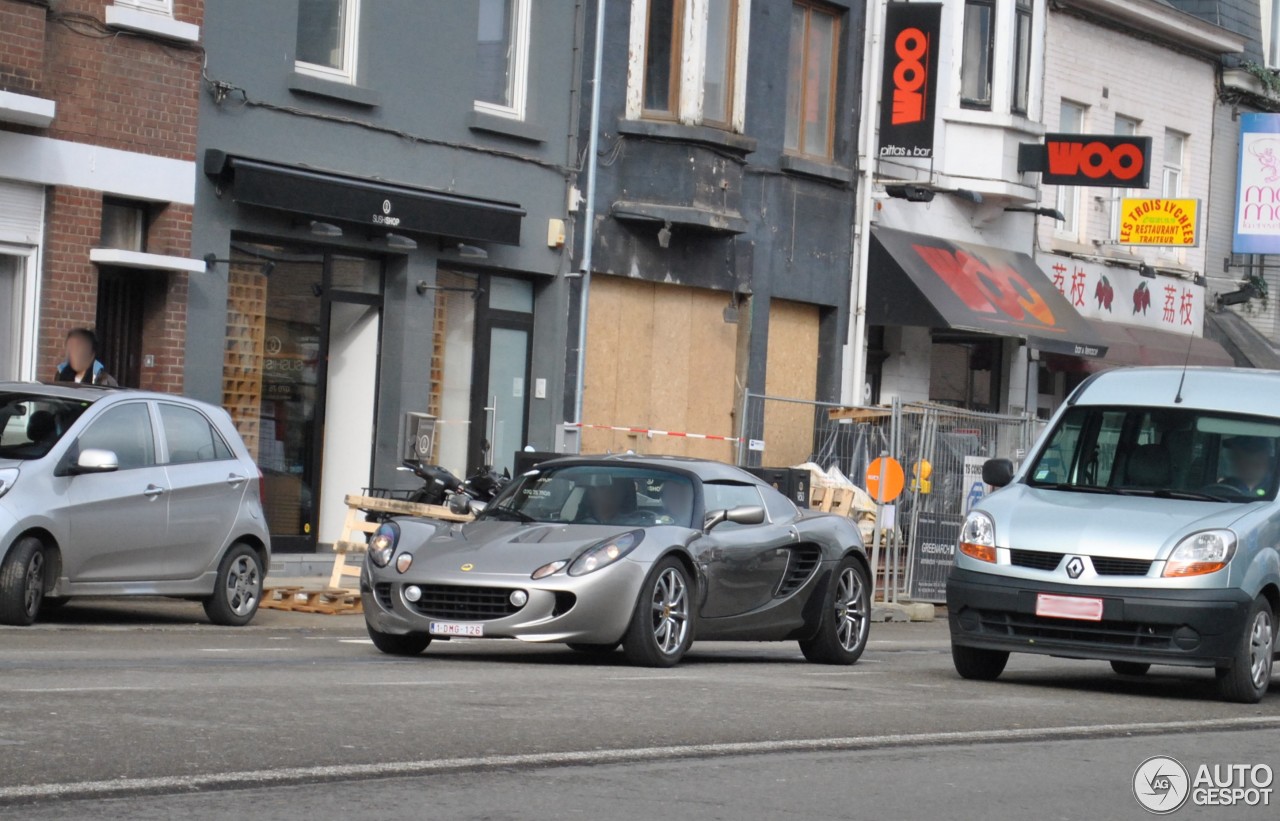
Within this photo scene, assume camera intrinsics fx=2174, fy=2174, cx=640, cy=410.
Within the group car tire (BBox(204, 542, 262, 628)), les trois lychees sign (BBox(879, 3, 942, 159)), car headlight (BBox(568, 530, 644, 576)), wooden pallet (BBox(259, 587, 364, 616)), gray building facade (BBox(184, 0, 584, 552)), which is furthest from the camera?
les trois lychees sign (BBox(879, 3, 942, 159))

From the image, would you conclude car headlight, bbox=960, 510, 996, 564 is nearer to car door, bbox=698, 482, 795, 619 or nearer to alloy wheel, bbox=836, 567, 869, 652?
car door, bbox=698, 482, 795, 619

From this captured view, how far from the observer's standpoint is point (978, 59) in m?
30.8

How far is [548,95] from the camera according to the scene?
80.2 feet

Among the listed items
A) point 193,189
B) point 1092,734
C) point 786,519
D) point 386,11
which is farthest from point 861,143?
point 1092,734

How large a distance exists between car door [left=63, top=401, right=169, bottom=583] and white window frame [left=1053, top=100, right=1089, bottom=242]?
20.7 meters

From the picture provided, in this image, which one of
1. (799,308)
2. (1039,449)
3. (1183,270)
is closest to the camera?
(1039,449)

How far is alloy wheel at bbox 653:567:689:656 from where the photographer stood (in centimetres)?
1310

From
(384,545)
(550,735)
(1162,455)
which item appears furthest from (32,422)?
(1162,455)

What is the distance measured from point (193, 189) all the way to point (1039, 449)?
955 cm

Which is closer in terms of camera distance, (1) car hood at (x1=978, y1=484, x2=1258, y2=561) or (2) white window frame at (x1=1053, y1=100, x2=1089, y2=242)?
(1) car hood at (x1=978, y1=484, x2=1258, y2=561)

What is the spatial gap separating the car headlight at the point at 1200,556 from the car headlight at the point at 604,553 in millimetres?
3131

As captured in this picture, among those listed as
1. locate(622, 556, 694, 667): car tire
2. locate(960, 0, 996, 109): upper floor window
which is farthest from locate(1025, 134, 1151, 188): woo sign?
locate(622, 556, 694, 667): car tire

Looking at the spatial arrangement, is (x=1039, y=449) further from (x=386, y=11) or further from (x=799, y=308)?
(x=799, y=308)

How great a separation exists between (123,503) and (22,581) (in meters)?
1.10
